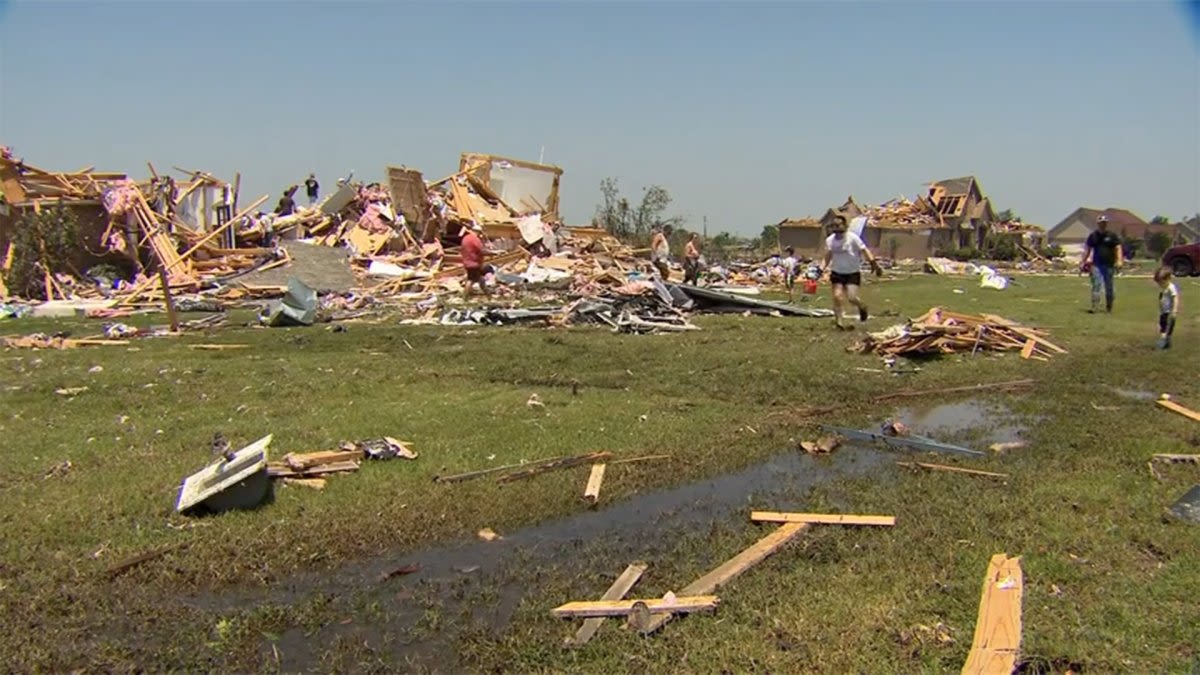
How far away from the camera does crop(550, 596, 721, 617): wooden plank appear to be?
3688mm

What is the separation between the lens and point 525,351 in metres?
11.5

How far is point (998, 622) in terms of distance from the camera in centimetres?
348

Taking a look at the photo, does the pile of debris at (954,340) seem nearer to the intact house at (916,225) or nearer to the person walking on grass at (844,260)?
the person walking on grass at (844,260)

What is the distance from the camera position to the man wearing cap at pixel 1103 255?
1466cm

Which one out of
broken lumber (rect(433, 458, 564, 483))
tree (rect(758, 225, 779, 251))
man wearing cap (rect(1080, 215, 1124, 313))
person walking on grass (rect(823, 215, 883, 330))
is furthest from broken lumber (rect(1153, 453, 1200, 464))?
tree (rect(758, 225, 779, 251))

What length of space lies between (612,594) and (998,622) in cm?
167

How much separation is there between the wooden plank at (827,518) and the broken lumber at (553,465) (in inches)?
60.5

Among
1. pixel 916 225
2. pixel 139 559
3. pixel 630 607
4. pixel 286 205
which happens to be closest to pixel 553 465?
pixel 630 607

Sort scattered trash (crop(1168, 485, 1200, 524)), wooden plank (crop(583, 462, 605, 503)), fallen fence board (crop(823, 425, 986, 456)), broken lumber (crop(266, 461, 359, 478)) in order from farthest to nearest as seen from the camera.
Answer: fallen fence board (crop(823, 425, 986, 456)) → broken lumber (crop(266, 461, 359, 478)) → wooden plank (crop(583, 462, 605, 503)) → scattered trash (crop(1168, 485, 1200, 524))

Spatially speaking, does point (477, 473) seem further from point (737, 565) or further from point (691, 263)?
point (691, 263)

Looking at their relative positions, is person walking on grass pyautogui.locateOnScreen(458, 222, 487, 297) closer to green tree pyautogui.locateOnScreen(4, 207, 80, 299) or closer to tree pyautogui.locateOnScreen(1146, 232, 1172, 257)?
green tree pyautogui.locateOnScreen(4, 207, 80, 299)

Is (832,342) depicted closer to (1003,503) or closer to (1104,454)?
(1104,454)

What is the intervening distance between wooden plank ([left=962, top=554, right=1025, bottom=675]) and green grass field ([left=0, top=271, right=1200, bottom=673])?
0.20 ft

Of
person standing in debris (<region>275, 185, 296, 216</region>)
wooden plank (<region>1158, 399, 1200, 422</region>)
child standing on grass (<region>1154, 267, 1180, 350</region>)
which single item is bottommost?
wooden plank (<region>1158, 399, 1200, 422</region>)
